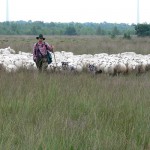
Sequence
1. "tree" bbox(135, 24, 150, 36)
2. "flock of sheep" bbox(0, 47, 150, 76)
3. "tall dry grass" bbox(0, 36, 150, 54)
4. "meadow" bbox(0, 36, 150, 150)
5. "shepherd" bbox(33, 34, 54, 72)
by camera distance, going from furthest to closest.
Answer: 1. "tree" bbox(135, 24, 150, 36)
2. "tall dry grass" bbox(0, 36, 150, 54)
3. "flock of sheep" bbox(0, 47, 150, 76)
4. "shepherd" bbox(33, 34, 54, 72)
5. "meadow" bbox(0, 36, 150, 150)

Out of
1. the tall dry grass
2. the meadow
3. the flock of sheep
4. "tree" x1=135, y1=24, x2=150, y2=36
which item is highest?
"tree" x1=135, y1=24, x2=150, y2=36

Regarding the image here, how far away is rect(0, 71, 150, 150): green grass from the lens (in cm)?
449

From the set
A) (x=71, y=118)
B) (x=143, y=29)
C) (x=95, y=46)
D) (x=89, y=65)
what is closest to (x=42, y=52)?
(x=89, y=65)

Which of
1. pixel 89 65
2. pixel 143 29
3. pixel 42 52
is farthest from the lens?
pixel 143 29

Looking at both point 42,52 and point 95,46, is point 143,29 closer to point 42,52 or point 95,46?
point 95,46

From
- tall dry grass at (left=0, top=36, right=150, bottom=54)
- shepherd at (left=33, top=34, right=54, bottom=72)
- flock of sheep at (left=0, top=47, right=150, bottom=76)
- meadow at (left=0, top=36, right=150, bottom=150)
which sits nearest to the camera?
meadow at (left=0, top=36, right=150, bottom=150)

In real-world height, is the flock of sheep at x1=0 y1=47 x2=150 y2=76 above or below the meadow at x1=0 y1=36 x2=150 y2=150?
above

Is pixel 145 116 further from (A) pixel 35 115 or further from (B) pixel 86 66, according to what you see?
(B) pixel 86 66

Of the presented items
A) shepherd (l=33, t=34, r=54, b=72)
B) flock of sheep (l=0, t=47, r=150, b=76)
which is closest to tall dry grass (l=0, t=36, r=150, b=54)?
flock of sheep (l=0, t=47, r=150, b=76)

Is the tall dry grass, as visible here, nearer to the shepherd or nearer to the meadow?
the shepherd

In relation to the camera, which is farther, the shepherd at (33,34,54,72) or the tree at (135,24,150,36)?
the tree at (135,24,150,36)

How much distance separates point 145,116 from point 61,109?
124 cm

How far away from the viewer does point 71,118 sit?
5879 mm

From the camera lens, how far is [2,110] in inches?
235
